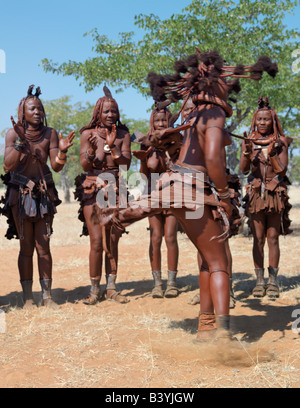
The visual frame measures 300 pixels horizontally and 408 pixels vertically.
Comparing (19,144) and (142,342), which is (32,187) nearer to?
(19,144)

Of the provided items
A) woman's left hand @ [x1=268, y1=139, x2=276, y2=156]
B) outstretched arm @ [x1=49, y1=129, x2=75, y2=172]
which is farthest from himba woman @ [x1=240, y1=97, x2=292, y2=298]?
outstretched arm @ [x1=49, y1=129, x2=75, y2=172]

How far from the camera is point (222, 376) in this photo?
3.34m

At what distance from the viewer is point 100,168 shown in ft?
19.1

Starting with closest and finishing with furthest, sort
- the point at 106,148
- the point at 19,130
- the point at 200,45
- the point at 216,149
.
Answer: the point at 216,149, the point at 19,130, the point at 106,148, the point at 200,45

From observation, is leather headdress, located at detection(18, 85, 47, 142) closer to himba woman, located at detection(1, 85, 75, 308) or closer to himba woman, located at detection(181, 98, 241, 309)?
himba woman, located at detection(1, 85, 75, 308)

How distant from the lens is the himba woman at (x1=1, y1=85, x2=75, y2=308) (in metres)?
5.42

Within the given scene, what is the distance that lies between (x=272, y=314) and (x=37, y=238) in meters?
2.95

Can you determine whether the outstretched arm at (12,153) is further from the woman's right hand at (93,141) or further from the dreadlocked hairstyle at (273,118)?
the dreadlocked hairstyle at (273,118)

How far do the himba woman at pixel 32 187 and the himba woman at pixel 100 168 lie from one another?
14.6 inches

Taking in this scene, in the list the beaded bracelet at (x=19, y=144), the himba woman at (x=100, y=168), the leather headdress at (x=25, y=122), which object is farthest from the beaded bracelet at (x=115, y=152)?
the beaded bracelet at (x=19, y=144)

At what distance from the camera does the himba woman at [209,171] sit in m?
3.78

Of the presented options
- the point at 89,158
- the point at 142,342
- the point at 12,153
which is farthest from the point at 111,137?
the point at 142,342

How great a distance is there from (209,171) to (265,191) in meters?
2.34

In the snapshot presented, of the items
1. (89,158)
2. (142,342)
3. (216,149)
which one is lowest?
(142,342)
